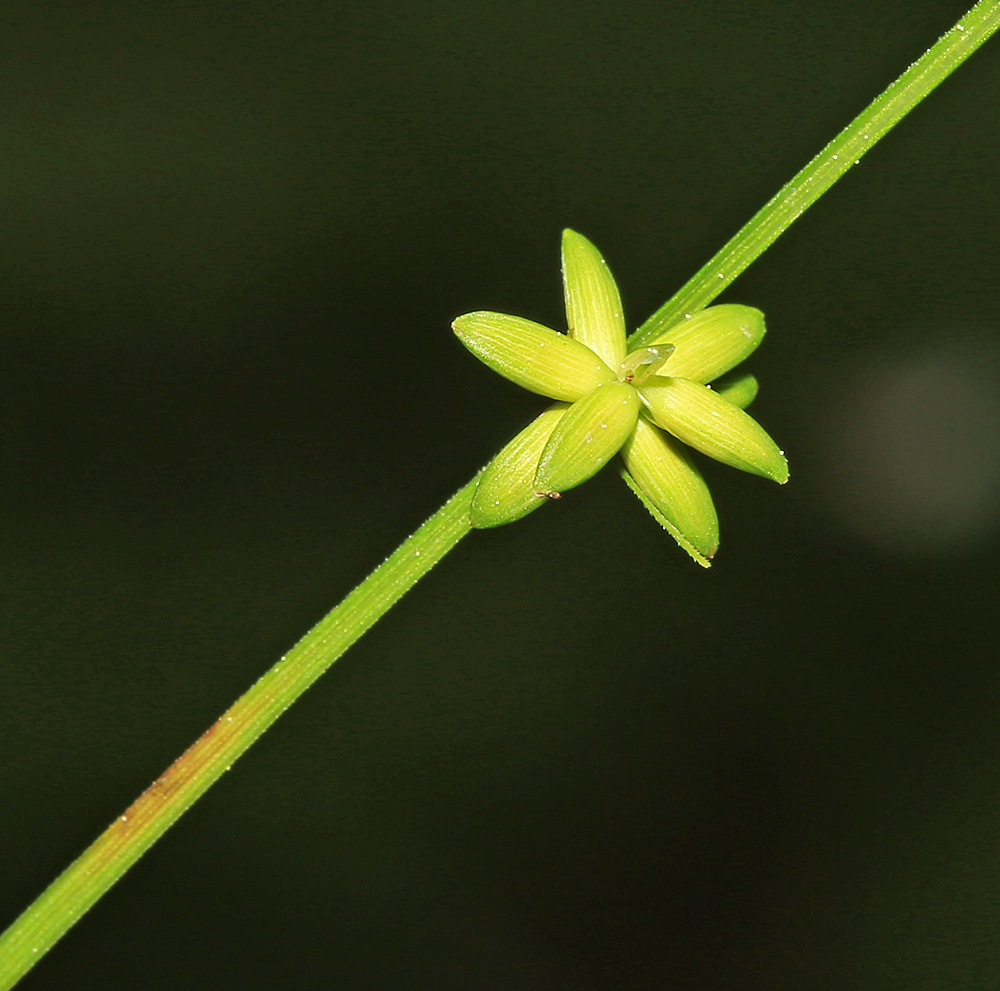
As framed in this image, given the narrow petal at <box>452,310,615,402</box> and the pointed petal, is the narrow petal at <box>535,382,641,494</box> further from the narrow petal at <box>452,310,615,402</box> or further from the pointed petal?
the pointed petal

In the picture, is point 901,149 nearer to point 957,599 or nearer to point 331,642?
point 957,599

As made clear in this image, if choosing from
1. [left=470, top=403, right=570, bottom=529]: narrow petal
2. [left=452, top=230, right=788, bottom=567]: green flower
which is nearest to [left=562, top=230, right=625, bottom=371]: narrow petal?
[left=452, top=230, right=788, bottom=567]: green flower

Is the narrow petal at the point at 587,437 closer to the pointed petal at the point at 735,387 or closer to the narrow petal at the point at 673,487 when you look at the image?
the narrow petal at the point at 673,487

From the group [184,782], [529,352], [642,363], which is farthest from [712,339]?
[184,782]

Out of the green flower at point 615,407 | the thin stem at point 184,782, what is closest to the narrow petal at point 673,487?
the green flower at point 615,407

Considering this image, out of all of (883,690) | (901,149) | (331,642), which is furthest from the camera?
(883,690)

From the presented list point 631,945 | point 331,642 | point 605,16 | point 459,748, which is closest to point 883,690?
point 631,945
